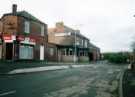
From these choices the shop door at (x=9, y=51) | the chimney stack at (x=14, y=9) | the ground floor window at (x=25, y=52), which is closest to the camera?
the shop door at (x=9, y=51)

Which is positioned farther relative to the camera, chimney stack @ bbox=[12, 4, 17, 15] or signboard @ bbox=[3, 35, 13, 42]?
chimney stack @ bbox=[12, 4, 17, 15]

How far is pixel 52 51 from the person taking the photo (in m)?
48.4

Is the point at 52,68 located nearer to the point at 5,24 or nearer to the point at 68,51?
the point at 5,24

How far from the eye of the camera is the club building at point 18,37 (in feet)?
116

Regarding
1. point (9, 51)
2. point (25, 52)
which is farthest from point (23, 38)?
point (9, 51)

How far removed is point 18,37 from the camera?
35750 millimetres

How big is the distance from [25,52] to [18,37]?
2887 mm

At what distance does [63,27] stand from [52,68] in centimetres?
3374

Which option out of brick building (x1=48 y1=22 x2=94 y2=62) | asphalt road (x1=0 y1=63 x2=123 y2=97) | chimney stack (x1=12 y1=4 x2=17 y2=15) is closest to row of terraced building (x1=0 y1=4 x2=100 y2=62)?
chimney stack (x1=12 y1=4 x2=17 y2=15)

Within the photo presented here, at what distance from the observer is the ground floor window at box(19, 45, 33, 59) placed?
3594cm

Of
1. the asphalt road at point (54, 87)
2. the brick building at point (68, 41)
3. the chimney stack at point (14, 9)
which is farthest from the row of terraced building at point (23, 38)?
the asphalt road at point (54, 87)

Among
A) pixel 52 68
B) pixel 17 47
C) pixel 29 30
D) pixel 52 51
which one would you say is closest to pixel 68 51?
pixel 52 51

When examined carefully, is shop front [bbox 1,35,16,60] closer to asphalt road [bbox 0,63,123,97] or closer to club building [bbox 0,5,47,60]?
club building [bbox 0,5,47,60]

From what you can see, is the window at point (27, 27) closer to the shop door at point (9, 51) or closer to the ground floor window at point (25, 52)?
the ground floor window at point (25, 52)
